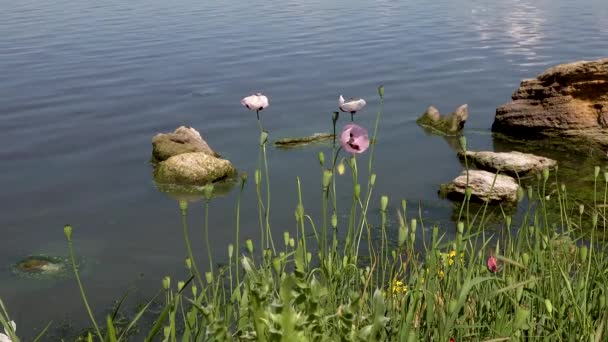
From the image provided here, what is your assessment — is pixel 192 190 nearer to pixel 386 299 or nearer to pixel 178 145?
pixel 178 145

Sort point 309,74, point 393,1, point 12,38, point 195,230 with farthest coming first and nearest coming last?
1. point 393,1
2. point 12,38
3. point 309,74
4. point 195,230

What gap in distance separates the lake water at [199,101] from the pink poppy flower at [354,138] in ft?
13.8

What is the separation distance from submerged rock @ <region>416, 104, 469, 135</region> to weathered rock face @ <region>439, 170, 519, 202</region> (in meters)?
3.74

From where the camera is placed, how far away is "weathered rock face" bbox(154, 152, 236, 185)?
1098 cm

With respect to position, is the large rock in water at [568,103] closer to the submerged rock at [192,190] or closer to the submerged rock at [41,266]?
the submerged rock at [192,190]

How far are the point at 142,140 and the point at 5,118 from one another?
387 centimetres

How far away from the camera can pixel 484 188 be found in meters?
9.68

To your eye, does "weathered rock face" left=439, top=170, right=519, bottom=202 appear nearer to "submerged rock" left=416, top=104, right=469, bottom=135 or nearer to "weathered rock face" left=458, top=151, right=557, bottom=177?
"weathered rock face" left=458, top=151, right=557, bottom=177

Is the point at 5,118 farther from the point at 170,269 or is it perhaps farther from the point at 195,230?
the point at 170,269

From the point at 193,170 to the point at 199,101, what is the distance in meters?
6.45

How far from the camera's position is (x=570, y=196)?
9672 millimetres

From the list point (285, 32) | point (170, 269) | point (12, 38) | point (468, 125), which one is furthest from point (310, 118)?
point (12, 38)

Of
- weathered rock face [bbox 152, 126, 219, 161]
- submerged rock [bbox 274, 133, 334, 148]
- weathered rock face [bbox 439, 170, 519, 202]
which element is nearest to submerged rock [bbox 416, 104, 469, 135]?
submerged rock [bbox 274, 133, 334, 148]

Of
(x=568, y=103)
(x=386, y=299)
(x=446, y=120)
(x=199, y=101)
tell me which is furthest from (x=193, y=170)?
(x=386, y=299)
